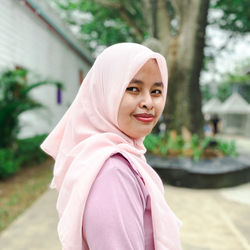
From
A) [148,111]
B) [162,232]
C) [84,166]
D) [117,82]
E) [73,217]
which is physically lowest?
[162,232]

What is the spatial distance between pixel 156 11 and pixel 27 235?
6.63 metres

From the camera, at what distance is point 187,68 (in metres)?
7.03

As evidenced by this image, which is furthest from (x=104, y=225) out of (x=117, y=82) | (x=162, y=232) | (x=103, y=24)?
(x=103, y=24)

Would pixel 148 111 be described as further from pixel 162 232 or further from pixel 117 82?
pixel 162 232

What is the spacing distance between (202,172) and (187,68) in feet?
9.93

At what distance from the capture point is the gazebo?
18.2 metres

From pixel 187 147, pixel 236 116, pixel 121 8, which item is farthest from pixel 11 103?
pixel 236 116

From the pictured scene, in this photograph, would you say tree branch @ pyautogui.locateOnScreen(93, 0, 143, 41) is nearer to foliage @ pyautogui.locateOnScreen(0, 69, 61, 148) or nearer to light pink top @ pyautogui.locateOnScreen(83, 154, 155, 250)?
foliage @ pyautogui.locateOnScreen(0, 69, 61, 148)

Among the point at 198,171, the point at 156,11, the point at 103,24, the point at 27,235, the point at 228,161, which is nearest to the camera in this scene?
the point at 27,235

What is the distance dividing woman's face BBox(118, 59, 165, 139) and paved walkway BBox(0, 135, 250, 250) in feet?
7.82

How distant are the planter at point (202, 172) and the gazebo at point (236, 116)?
13.6m

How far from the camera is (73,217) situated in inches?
35.4

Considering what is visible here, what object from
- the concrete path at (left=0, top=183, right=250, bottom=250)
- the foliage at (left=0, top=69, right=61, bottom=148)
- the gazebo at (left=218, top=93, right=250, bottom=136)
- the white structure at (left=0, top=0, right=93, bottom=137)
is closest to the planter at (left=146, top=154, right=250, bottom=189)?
the concrete path at (left=0, top=183, right=250, bottom=250)

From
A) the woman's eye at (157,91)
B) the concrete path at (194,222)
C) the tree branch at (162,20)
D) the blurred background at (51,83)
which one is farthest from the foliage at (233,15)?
the woman's eye at (157,91)
